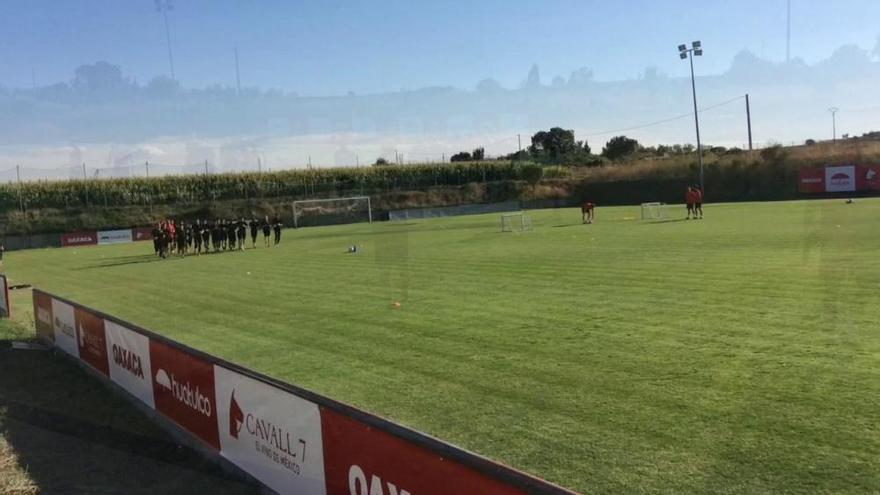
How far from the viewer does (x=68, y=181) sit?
231 ft

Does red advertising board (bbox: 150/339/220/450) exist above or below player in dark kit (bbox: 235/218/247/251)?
below

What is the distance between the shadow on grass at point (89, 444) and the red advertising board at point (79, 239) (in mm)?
51552

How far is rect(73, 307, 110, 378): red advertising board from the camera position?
32.6 ft

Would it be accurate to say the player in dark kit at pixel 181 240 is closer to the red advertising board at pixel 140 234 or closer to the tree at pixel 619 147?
the red advertising board at pixel 140 234

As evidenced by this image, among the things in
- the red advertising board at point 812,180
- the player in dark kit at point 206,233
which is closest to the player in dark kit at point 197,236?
the player in dark kit at point 206,233

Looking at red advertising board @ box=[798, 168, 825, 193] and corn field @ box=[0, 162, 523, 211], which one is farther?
corn field @ box=[0, 162, 523, 211]

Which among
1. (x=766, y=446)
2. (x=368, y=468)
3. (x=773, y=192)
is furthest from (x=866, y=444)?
(x=773, y=192)

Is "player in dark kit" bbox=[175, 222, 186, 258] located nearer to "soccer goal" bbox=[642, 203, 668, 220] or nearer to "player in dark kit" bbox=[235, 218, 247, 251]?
"player in dark kit" bbox=[235, 218, 247, 251]

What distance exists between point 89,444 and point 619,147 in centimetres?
12340

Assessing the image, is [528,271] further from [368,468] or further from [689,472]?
[368,468]

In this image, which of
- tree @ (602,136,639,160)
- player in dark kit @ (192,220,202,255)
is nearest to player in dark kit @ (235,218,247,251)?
player in dark kit @ (192,220,202,255)

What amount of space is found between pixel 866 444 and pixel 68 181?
3027 inches

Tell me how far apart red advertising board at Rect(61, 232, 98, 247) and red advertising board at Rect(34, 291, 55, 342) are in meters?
47.9

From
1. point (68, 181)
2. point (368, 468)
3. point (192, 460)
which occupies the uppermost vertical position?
point (68, 181)
